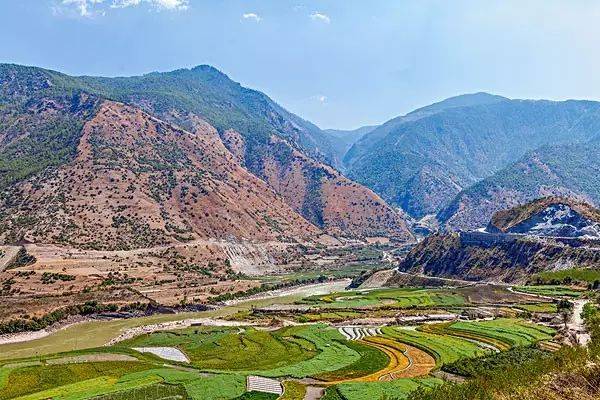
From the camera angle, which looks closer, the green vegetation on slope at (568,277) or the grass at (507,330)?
the grass at (507,330)

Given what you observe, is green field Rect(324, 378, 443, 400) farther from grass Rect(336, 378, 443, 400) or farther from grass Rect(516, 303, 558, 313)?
grass Rect(516, 303, 558, 313)

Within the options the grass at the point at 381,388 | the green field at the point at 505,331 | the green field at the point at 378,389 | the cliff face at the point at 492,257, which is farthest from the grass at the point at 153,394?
the cliff face at the point at 492,257

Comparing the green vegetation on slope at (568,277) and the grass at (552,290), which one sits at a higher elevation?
the green vegetation on slope at (568,277)

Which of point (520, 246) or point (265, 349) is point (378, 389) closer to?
point (265, 349)

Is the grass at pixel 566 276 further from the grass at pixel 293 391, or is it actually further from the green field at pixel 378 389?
the grass at pixel 293 391

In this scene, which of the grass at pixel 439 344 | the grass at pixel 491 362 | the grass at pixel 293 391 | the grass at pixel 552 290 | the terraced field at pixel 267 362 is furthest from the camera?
the grass at pixel 552 290

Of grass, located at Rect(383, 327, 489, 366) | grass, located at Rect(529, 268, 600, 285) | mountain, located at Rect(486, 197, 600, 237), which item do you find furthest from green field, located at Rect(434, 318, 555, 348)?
mountain, located at Rect(486, 197, 600, 237)
